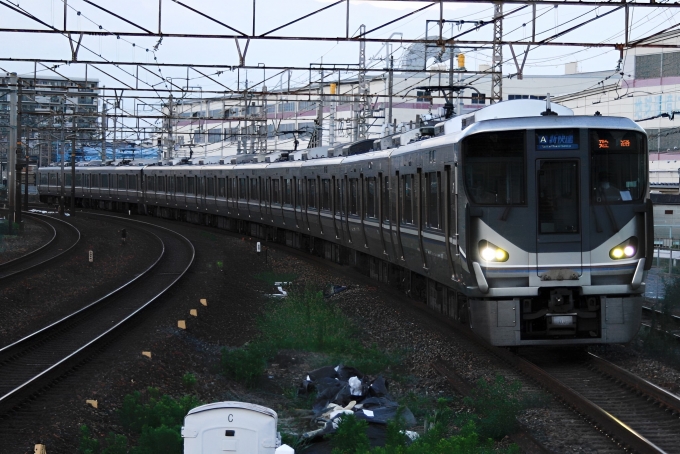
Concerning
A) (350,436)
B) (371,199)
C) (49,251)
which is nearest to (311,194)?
(371,199)

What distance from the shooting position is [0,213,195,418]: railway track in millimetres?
10195

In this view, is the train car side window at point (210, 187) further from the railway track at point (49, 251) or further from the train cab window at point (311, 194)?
the train cab window at point (311, 194)

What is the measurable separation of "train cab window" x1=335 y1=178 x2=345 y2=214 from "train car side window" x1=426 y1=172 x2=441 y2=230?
776 centimetres

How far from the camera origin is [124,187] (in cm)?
4981

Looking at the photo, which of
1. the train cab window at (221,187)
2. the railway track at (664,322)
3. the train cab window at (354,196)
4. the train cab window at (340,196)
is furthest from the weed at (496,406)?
the train cab window at (221,187)

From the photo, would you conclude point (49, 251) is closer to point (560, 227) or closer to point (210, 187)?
point (210, 187)

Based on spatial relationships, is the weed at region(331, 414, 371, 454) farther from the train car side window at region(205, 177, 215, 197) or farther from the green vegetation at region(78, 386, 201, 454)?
the train car side window at region(205, 177, 215, 197)

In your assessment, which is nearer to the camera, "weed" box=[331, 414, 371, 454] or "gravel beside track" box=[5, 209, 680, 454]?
"weed" box=[331, 414, 371, 454]

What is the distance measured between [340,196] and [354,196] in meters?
1.56

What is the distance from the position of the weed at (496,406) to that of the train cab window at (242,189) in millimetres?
24201

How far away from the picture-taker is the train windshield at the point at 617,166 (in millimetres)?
10250

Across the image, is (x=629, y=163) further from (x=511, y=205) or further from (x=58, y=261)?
(x=58, y=261)

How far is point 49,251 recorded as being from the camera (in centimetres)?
2783

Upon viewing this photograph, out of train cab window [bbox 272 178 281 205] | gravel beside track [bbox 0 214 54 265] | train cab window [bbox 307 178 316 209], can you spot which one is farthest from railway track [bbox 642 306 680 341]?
gravel beside track [bbox 0 214 54 265]
